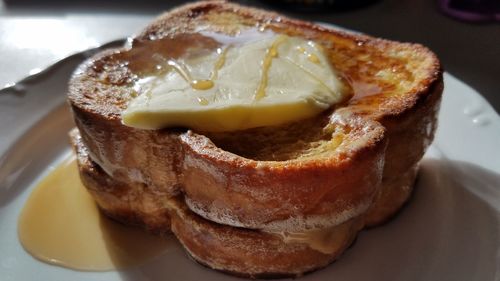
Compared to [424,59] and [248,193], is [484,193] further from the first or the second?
[248,193]

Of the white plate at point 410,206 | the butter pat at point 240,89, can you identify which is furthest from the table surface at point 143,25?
the butter pat at point 240,89

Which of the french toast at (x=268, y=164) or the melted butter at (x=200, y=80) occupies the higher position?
the melted butter at (x=200, y=80)

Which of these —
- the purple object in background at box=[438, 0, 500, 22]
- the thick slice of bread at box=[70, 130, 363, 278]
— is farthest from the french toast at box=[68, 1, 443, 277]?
the purple object in background at box=[438, 0, 500, 22]

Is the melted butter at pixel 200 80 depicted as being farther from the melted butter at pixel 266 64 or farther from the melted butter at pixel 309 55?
the melted butter at pixel 309 55

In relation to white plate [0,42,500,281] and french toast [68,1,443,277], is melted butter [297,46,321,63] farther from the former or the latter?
white plate [0,42,500,281]

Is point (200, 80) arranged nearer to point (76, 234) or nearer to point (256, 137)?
point (256, 137)

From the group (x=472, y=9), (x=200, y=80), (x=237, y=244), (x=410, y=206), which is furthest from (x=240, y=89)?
(x=472, y=9)

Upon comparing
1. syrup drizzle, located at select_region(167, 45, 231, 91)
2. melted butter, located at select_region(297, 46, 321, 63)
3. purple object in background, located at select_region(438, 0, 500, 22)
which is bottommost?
purple object in background, located at select_region(438, 0, 500, 22)
